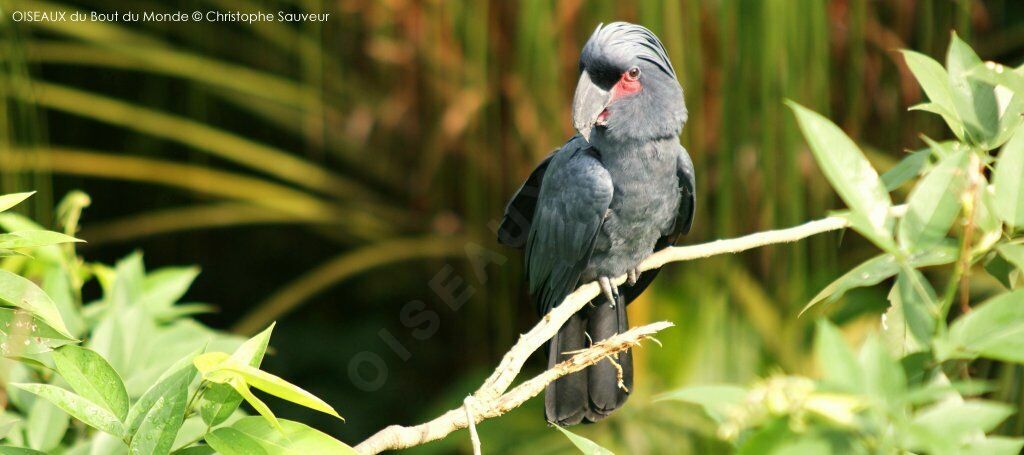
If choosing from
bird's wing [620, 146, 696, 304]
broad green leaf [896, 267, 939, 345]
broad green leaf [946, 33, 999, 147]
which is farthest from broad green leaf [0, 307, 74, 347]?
bird's wing [620, 146, 696, 304]

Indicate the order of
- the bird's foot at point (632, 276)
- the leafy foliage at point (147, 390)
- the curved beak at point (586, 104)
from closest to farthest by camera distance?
the leafy foliage at point (147, 390), the curved beak at point (586, 104), the bird's foot at point (632, 276)

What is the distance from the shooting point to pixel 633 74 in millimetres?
1324

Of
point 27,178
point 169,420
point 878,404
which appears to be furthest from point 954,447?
point 27,178

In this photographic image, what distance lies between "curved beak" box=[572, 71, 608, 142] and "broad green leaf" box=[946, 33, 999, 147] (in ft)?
1.84

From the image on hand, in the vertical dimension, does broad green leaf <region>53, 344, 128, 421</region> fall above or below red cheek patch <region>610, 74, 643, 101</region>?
below

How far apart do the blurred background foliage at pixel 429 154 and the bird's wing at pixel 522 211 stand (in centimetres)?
44

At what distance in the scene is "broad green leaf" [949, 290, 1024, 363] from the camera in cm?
51

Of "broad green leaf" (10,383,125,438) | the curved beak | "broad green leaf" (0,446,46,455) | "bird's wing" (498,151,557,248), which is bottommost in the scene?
"broad green leaf" (0,446,46,455)

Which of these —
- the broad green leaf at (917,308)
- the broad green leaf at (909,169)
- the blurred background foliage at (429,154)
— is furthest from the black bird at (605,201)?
the broad green leaf at (917,308)

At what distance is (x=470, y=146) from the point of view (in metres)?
2.53

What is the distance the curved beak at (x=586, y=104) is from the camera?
4.08 feet

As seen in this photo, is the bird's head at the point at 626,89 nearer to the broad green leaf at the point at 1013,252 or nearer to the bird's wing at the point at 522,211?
the bird's wing at the point at 522,211

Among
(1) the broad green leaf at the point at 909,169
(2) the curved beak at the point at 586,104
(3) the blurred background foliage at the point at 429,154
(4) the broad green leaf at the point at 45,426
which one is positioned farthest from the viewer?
(3) the blurred background foliage at the point at 429,154

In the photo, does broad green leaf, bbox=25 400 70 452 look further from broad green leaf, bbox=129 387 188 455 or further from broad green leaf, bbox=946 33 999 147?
broad green leaf, bbox=946 33 999 147
